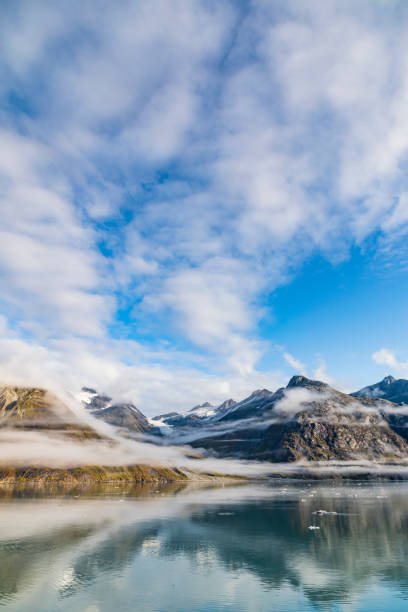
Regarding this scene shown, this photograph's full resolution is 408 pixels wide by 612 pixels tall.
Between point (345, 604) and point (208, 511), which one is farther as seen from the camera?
point (208, 511)

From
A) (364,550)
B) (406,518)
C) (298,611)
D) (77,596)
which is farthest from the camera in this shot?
(406,518)

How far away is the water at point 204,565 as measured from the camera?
50750mm

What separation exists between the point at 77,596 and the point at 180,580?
15377 mm

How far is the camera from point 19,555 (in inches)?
2960

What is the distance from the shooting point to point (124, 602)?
162 ft

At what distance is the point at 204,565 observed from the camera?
227ft

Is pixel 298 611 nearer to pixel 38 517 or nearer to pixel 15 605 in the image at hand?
pixel 15 605

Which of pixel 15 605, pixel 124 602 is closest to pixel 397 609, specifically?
pixel 124 602

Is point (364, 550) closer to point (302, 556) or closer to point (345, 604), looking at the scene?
point (302, 556)

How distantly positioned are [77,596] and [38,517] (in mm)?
98142

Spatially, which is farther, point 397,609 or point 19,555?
point 19,555

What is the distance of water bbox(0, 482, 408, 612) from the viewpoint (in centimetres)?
5075

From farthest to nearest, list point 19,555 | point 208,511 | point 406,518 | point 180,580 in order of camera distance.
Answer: point 208,511
point 406,518
point 19,555
point 180,580

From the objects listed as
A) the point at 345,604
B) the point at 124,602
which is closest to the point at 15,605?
the point at 124,602
